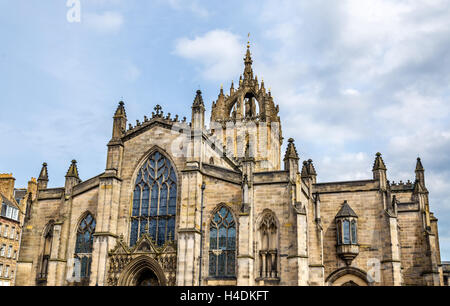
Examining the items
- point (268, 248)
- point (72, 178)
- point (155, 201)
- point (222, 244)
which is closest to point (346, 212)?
point (268, 248)

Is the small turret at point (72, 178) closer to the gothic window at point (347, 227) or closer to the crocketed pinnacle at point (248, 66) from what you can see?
the gothic window at point (347, 227)

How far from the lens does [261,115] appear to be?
54062 mm

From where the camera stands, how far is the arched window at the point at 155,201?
31.9 meters

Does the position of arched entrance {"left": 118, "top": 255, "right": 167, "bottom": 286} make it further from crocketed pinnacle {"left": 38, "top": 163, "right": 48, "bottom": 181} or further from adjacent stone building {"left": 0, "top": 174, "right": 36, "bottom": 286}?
adjacent stone building {"left": 0, "top": 174, "right": 36, "bottom": 286}

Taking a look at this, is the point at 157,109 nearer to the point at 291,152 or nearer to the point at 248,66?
the point at 291,152

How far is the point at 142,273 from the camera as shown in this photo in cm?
3131

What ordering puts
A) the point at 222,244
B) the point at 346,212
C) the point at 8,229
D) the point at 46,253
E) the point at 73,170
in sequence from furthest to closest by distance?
the point at 8,229, the point at 73,170, the point at 46,253, the point at 346,212, the point at 222,244

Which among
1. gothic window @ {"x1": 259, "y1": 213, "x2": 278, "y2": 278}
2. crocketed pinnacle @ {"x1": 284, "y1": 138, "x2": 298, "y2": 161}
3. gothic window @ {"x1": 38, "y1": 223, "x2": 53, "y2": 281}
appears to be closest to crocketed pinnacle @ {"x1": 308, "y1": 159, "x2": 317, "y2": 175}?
crocketed pinnacle @ {"x1": 284, "y1": 138, "x2": 298, "y2": 161}

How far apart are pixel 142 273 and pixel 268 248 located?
8.47 m

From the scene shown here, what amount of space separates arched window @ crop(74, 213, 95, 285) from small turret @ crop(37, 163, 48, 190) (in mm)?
5195

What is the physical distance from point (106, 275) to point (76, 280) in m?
2.81

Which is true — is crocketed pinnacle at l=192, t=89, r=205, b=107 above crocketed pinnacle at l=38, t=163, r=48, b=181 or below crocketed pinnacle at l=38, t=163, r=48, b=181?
above

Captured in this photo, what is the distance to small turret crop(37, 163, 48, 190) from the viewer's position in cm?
3656

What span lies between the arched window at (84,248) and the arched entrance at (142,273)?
9.81 ft
